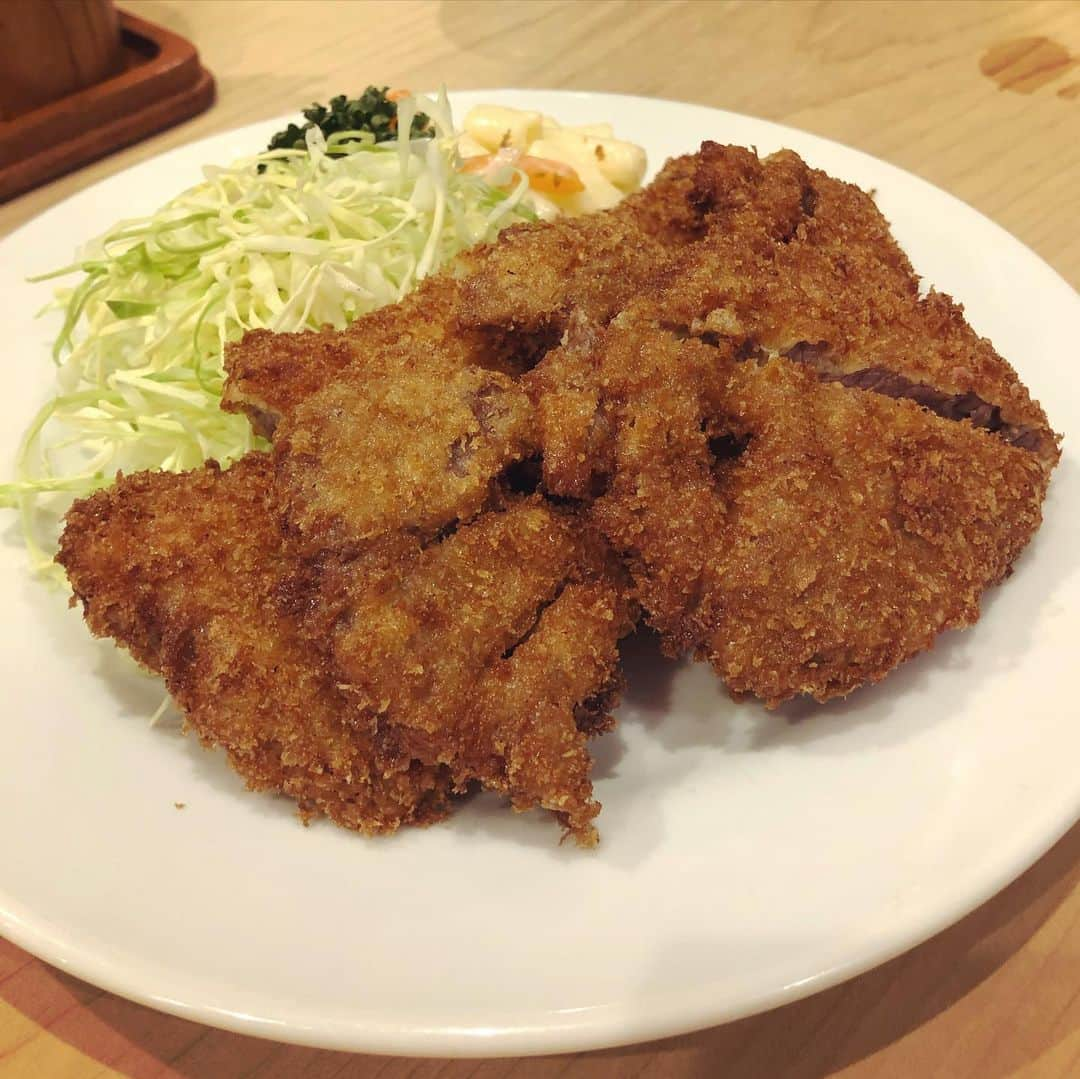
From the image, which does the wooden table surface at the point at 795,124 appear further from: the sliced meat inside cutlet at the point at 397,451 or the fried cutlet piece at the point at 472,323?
the fried cutlet piece at the point at 472,323

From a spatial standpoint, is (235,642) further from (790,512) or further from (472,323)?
(790,512)

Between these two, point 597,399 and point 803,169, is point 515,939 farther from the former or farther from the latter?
point 803,169

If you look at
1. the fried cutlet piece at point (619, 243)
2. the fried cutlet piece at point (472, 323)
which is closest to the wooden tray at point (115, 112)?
the fried cutlet piece at point (472, 323)

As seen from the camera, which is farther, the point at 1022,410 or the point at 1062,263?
the point at 1062,263

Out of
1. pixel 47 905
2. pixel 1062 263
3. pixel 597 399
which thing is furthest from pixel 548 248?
pixel 1062 263

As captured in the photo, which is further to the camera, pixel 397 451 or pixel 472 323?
pixel 472 323

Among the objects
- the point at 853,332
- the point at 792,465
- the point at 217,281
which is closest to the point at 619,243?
the point at 853,332

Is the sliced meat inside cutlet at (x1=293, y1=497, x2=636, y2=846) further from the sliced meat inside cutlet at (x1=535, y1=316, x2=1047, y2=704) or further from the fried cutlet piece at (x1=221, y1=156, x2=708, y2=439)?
the fried cutlet piece at (x1=221, y1=156, x2=708, y2=439)

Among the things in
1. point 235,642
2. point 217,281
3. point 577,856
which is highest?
point 217,281
